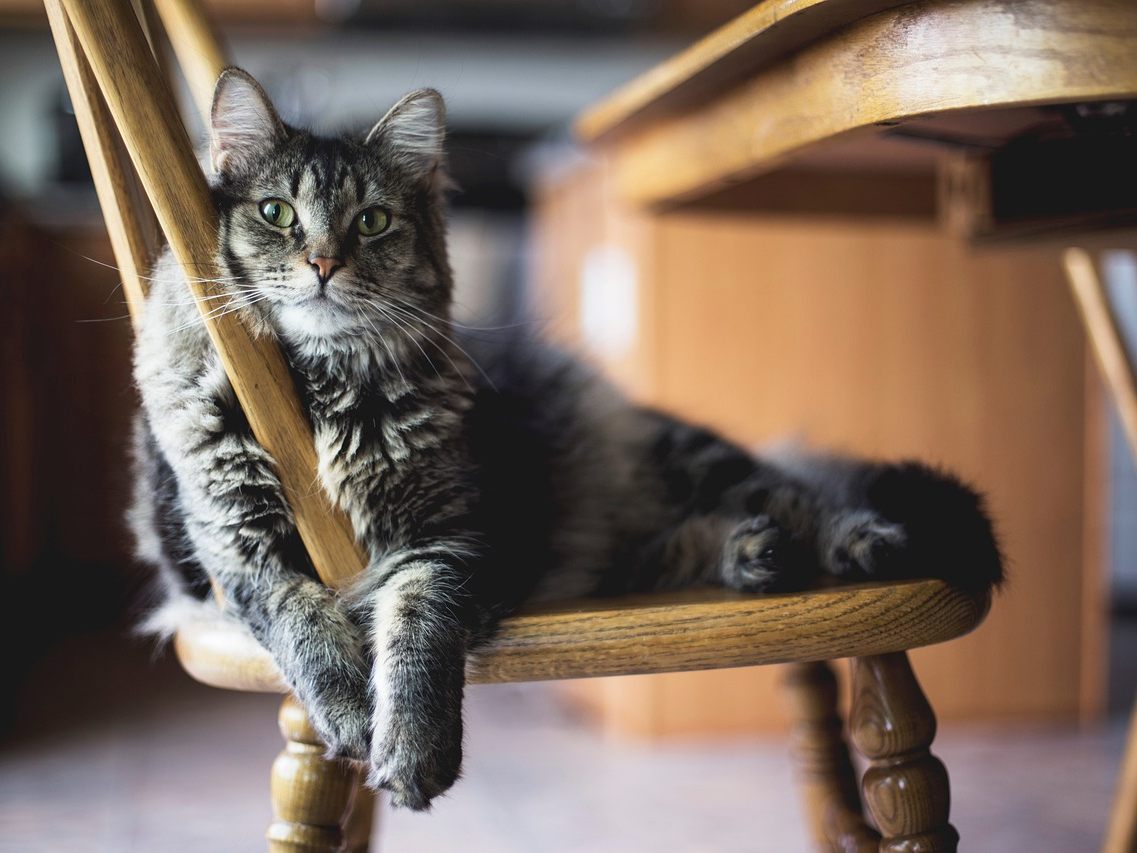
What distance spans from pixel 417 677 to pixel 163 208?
36 centimetres

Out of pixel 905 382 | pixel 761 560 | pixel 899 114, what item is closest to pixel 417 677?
pixel 761 560

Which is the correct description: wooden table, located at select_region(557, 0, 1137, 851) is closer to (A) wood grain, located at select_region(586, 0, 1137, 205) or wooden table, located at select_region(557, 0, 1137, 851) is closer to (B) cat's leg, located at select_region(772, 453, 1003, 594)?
(A) wood grain, located at select_region(586, 0, 1137, 205)

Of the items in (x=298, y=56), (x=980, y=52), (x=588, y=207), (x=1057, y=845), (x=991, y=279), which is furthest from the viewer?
(x=298, y=56)

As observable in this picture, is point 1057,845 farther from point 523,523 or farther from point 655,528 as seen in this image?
point 523,523

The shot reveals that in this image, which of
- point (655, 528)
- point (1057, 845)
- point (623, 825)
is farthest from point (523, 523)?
point (1057, 845)

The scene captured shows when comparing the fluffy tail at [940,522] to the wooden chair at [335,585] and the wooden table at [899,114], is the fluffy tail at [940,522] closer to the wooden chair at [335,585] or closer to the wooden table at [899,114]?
the wooden chair at [335,585]

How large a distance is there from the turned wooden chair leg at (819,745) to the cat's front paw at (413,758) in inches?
21.7

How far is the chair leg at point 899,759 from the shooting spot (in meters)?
0.83

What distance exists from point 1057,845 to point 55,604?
115 inches

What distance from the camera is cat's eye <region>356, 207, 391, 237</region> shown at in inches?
34.7

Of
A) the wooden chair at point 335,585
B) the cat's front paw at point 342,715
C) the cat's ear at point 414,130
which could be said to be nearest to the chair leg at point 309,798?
the wooden chair at point 335,585

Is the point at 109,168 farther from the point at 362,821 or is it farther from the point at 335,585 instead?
the point at 362,821

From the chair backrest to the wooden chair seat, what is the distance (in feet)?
0.47

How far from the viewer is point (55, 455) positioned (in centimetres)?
332
